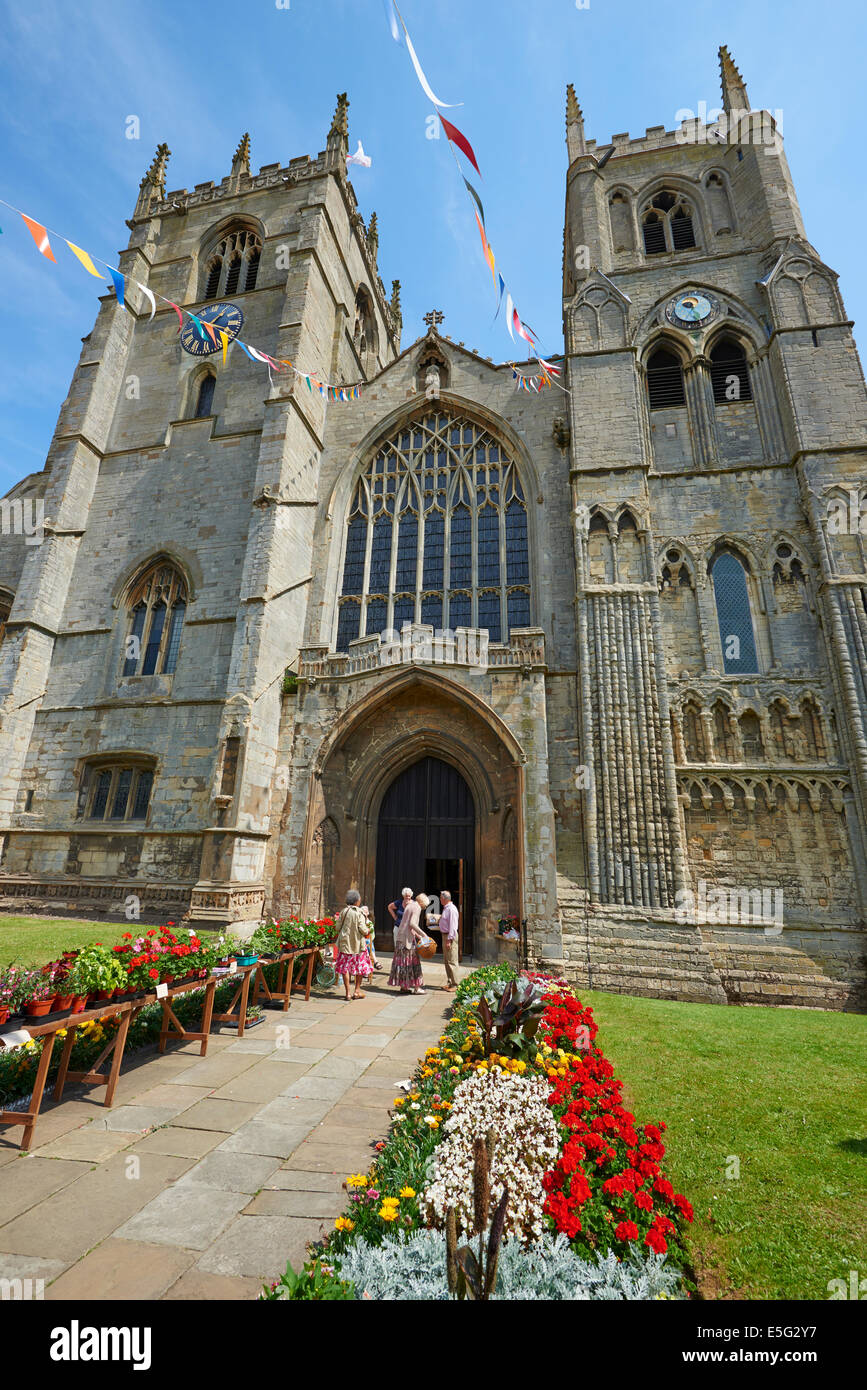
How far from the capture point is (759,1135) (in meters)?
4.75

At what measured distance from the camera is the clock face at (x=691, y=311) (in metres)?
16.5

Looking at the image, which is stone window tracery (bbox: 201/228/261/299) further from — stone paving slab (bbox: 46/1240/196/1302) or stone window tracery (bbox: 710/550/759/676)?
stone paving slab (bbox: 46/1240/196/1302)

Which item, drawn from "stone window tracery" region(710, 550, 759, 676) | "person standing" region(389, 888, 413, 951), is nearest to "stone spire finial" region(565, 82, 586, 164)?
"stone window tracery" region(710, 550, 759, 676)

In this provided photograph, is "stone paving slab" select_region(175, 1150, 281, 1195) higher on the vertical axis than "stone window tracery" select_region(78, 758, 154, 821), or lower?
lower

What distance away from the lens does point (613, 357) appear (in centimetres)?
1584

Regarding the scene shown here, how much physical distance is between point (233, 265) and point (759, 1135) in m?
28.3

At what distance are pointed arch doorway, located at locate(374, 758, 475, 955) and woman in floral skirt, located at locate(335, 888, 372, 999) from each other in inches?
164

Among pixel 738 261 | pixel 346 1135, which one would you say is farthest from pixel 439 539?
pixel 346 1135

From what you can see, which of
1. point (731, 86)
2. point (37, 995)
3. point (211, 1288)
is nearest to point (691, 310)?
point (731, 86)

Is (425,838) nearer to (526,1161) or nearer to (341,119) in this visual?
(526,1161)

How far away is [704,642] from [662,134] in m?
18.1

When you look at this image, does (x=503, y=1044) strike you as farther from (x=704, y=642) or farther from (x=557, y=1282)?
(x=704, y=642)

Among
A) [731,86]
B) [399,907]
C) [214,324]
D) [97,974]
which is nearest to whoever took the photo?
[97,974]

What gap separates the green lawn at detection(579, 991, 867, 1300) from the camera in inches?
127
